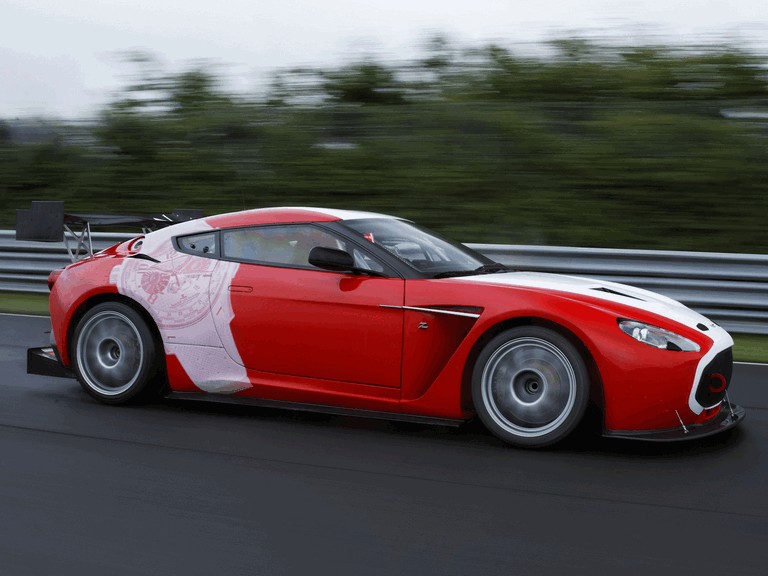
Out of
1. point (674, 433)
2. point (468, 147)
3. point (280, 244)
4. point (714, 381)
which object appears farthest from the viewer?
point (468, 147)

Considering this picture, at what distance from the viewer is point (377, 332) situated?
5445mm

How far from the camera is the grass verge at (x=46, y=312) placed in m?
8.59

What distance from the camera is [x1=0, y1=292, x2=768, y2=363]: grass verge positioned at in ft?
28.2

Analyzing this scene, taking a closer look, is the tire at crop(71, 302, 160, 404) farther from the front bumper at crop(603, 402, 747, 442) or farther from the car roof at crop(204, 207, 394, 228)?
the front bumper at crop(603, 402, 747, 442)

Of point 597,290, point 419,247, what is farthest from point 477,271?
point 597,290

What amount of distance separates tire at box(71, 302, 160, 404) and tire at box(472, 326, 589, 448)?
2122 millimetres

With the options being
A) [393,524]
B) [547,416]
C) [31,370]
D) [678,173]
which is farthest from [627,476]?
[678,173]

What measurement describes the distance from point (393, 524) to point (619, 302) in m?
1.89

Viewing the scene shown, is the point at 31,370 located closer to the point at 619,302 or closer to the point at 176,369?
the point at 176,369

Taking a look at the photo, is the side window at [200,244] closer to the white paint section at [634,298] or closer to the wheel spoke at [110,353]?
the wheel spoke at [110,353]

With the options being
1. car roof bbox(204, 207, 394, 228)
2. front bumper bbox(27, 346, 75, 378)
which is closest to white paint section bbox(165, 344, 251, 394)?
car roof bbox(204, 207, 394, 228)

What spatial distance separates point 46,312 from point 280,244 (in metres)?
6.20

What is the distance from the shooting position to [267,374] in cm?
582

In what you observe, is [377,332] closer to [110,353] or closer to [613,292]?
[613,292]
